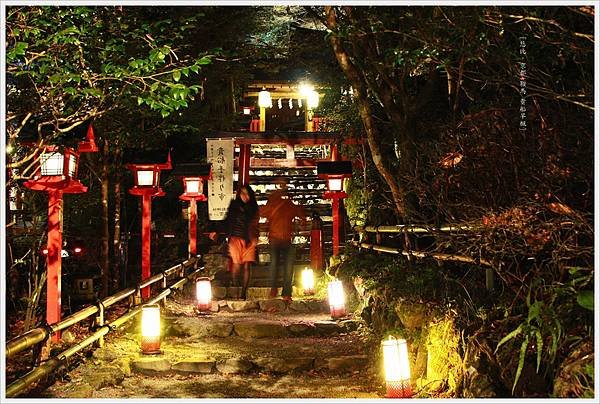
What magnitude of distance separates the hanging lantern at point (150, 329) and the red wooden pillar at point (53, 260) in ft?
3.79

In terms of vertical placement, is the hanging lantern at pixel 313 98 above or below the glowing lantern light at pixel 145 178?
above

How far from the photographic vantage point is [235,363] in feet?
26.8

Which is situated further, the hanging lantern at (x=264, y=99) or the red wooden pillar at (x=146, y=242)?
the hanging lantern at (x=264, y=99)

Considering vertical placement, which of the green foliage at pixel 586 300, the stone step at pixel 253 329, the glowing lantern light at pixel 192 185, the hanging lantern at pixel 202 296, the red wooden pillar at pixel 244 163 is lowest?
the stone step at pixel 253 329

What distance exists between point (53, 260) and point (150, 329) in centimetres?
165

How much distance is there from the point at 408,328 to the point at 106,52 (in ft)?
17.6

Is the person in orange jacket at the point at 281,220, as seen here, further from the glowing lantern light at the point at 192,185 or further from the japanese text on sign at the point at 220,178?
the japanese text on sign at the point at 220,178

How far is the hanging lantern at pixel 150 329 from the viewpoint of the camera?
8.54 metres

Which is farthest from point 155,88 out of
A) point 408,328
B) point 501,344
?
point 501,344

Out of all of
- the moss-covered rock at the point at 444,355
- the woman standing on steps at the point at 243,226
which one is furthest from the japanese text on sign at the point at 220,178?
the moss-covered rock at the point at 444,355

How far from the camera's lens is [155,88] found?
740 centimetres

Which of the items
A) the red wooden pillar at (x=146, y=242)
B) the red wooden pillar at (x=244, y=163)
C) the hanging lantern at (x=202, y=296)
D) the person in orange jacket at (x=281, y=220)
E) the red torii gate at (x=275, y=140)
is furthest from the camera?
the red wooden pillar at (x=244, y=163)

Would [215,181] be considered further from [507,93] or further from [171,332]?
[507,93]

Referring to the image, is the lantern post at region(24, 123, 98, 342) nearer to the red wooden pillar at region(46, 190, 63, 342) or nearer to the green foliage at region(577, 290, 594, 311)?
the red wooden pillar at region(46, 190, 63, 342)
